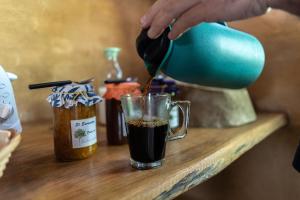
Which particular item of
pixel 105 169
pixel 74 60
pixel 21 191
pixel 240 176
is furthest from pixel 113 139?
pixel 240 176

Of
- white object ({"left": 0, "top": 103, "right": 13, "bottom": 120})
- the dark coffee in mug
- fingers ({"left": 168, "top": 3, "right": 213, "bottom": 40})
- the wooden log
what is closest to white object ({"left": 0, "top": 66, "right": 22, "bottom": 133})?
white object ({"left": 0, "top": 103, "right": 13, "bottom": 120})

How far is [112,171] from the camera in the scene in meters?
0.50

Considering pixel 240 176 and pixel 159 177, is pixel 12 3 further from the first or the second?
pixel 240 176

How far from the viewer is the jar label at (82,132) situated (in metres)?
0.55

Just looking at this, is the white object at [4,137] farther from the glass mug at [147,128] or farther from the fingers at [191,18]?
the fingers at [191,18]

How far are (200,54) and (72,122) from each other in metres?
0.27

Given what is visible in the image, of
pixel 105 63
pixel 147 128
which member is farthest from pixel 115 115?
pixel 105 63

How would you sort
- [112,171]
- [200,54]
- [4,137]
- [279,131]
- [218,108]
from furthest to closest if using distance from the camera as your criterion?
[279,131] < [218,108] < [200,54] < [112,171] < [4,137]

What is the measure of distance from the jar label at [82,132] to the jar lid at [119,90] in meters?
0.13

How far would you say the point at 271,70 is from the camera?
3.36 feet

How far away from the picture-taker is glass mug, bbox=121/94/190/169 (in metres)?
0.51

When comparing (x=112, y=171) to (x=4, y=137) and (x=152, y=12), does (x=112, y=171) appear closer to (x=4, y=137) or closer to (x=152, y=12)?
(x=4, y=137)

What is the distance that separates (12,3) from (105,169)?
544 millimetres

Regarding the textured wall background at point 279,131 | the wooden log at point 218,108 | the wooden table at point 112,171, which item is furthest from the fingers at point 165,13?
the textured wall background at point 279,131
